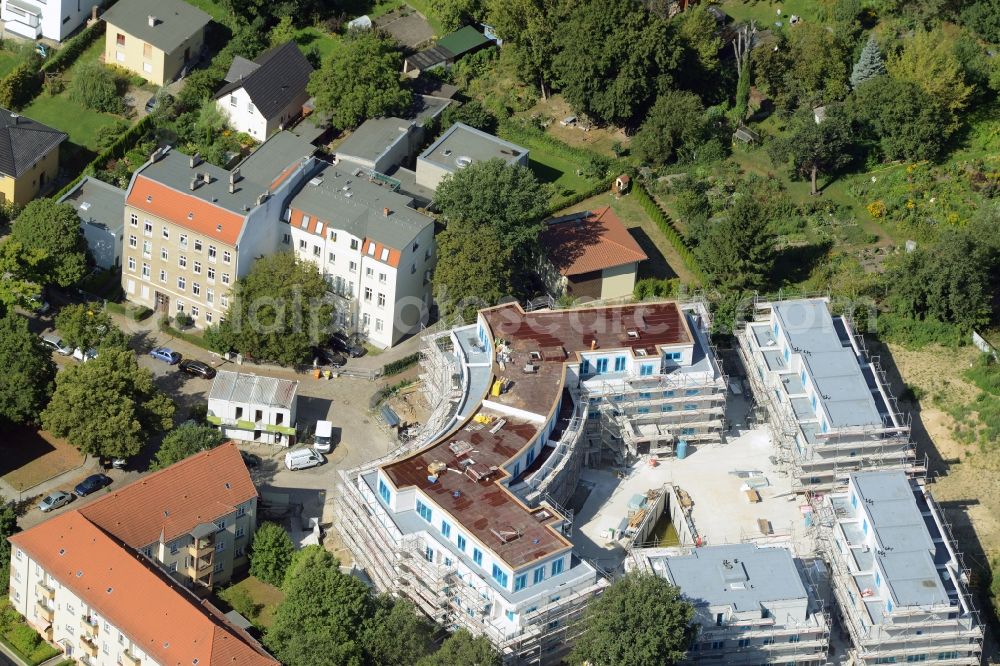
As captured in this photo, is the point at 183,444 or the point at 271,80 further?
the point at 271,80

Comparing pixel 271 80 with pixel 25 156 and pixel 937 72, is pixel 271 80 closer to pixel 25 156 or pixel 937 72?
pixel 25 156

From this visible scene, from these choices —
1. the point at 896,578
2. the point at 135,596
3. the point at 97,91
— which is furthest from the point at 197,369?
the point at 896,578

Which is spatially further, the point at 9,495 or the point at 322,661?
the point at 9,495

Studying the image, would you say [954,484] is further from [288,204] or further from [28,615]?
[28,615]

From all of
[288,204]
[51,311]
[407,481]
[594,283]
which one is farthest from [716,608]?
[51,311]

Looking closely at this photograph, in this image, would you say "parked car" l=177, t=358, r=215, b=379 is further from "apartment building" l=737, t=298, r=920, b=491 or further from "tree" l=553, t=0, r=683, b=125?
"tree" l=553, t=0, r=683, b=125

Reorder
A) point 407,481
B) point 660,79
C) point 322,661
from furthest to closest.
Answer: point 660,79 → point 407,481 → point 322,661
